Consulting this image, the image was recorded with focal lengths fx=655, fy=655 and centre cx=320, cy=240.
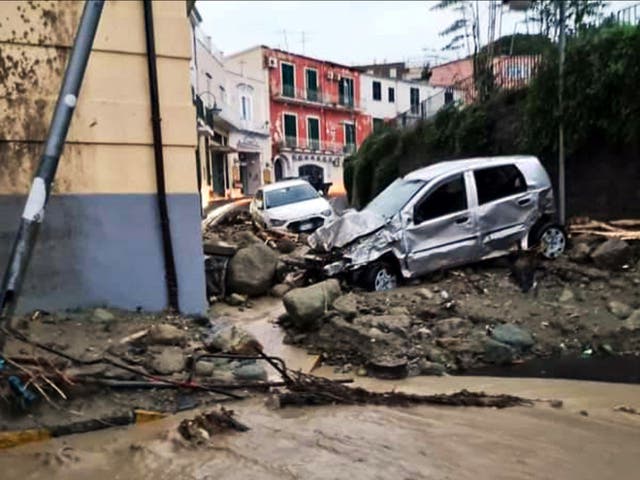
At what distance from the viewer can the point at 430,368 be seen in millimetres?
7391

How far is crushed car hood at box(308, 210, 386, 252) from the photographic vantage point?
9.73m

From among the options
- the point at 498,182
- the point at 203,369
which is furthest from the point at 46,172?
the point at 498,182

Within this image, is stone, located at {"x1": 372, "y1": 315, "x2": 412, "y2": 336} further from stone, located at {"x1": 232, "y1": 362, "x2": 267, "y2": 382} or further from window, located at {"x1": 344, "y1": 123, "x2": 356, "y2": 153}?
window, located at {"x1": 344, "y1": 123, "x2": 356, "y2": 153}

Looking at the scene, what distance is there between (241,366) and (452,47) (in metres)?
21.3

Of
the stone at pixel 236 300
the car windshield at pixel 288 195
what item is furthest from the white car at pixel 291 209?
the stone at pixel 236 300

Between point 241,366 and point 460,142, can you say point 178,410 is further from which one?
point 460,142

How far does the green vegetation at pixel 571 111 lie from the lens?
11.5 m

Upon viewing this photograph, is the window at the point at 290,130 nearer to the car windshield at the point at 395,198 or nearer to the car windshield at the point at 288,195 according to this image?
the car windshield at the point at 288,195

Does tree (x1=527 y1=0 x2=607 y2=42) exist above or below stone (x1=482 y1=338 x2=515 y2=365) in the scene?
Answer: above

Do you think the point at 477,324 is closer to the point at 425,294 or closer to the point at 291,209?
the point at 425,294

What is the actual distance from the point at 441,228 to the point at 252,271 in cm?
305

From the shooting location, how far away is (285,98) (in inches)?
2110

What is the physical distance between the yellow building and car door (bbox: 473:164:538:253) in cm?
490

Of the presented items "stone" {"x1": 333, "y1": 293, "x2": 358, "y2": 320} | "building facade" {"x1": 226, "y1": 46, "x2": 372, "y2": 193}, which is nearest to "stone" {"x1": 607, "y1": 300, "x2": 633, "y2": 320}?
"stone" {"x1": 333, "y1": 293, "x2": 358, "y2": 320}
